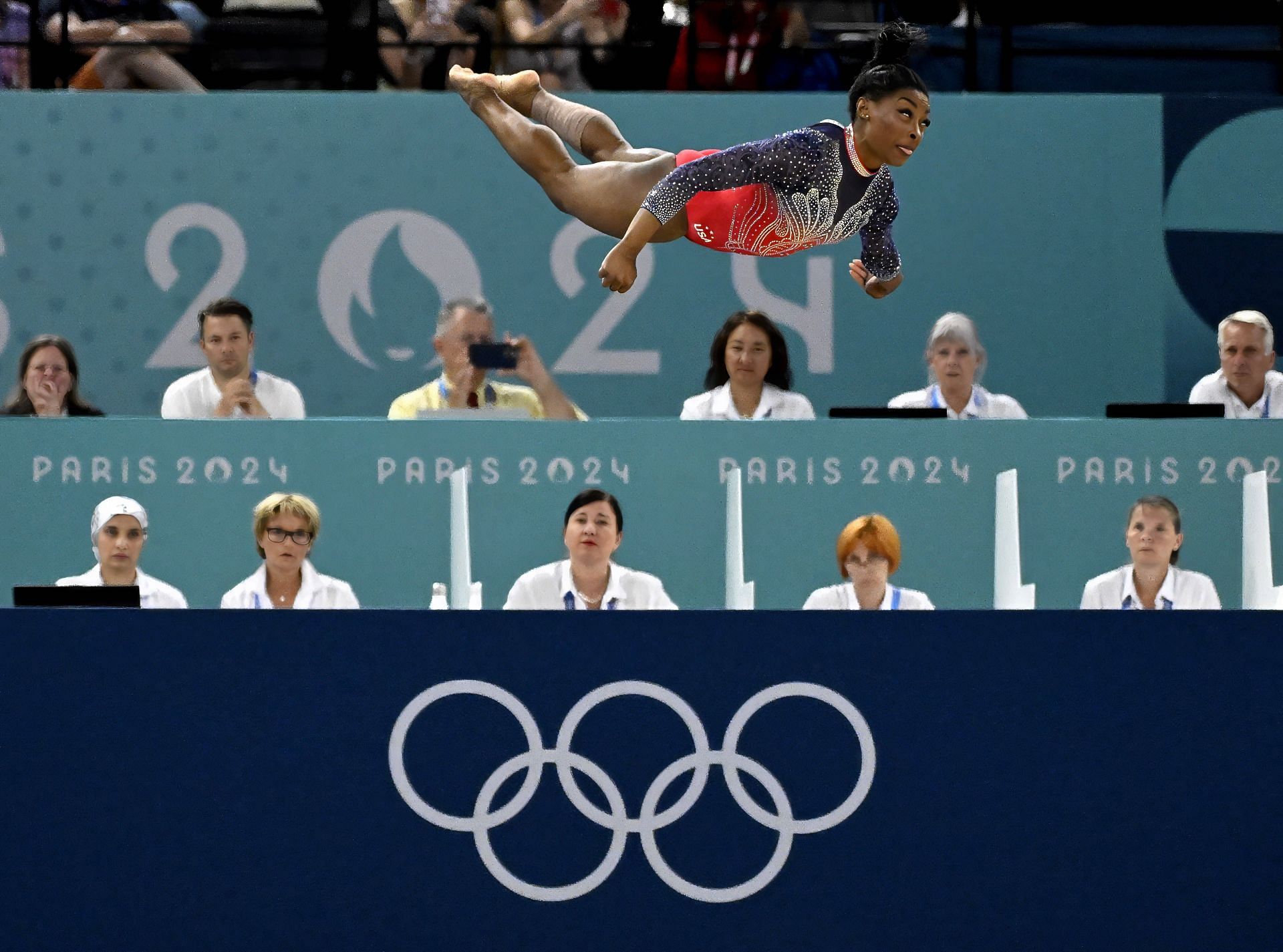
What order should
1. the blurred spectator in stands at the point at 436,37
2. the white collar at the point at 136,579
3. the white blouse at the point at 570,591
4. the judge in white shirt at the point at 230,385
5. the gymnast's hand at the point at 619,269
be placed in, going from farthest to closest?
the blurred spectator in stands at the point at 436,37 < the judge in white shirt at the point at 230,385 < the white blouse at the point at 570,591 < the white collar at the point at 136,579 < the gymnast's hand at the point at 619,269

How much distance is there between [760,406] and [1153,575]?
65.5 inches

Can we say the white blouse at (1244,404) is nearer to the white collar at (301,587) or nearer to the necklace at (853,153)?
the white collar at (301,587)

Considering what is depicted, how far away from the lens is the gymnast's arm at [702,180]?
13.3 feet

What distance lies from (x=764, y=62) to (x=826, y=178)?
491cm

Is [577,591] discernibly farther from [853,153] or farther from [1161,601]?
[853,153]

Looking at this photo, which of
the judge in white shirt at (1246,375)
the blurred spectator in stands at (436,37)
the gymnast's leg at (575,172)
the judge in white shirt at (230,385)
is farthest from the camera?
the blurred spectator in stands at (436,37)

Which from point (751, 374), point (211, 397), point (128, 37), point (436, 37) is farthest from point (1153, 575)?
point (128, 37)

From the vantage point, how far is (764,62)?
29.1 ft

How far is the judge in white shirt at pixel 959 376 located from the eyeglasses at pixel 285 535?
95.0 inches
